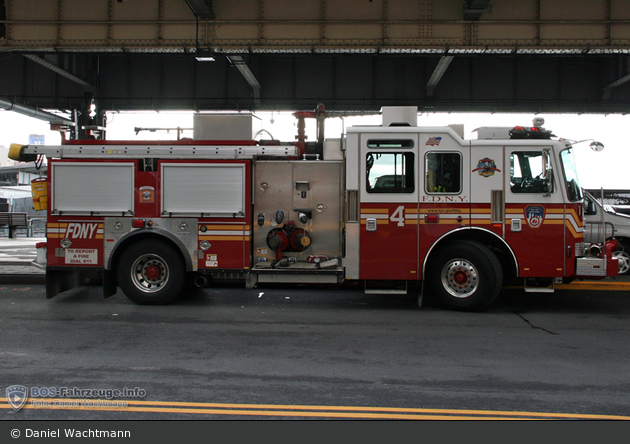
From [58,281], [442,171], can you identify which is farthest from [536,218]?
[58,281]

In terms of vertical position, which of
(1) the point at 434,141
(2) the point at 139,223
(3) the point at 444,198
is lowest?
(2) the point at 139,223

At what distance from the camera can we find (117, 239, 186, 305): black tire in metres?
8.13

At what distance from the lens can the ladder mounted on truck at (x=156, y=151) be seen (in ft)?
26.6

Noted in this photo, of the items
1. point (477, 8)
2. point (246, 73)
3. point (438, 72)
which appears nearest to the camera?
point (477, 8)

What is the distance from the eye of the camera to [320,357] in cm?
555

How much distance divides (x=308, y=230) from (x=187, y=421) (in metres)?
4.78

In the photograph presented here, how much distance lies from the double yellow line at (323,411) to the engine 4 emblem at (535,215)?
13.5ft

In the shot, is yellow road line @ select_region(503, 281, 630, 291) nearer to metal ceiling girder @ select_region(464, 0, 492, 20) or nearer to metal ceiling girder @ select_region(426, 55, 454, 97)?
metal ceiling girder @ select_region(464, 0, 492, 20)

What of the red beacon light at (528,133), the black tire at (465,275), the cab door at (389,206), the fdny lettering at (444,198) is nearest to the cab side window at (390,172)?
the cab door at (389,206)

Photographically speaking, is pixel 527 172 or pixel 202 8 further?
pixel 202 8

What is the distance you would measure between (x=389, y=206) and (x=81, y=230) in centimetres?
535

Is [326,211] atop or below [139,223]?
atop

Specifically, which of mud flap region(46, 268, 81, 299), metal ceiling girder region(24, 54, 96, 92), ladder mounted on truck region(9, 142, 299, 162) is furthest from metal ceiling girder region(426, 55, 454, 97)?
metal ceiling girder region(24, 54, 96, 92)

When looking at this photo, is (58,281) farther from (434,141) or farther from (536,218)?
(536,218)
